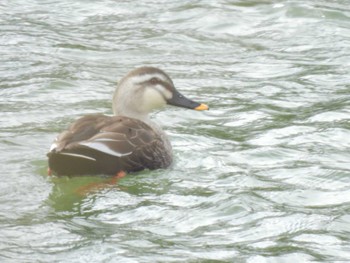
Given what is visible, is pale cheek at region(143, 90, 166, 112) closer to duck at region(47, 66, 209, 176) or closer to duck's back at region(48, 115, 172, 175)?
duck at region(47, 66, 209, 176)

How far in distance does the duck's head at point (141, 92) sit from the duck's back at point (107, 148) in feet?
1.22

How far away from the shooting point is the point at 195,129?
41.5ft

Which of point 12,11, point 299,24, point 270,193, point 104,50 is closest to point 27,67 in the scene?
point 104,50

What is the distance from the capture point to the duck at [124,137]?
10453 millimetres

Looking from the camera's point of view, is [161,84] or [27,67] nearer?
[161,84]

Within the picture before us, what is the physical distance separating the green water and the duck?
169mm

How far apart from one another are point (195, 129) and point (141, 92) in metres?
1.15

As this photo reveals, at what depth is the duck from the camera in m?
10.5

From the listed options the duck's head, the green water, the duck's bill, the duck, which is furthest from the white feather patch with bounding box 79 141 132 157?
the duck's bill

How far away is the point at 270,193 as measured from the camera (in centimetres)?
1052

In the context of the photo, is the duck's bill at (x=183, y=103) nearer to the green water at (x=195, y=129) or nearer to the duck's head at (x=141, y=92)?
the duck's head at (x=141, y=92)

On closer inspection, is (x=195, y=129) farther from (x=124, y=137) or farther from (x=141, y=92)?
(x=124, y=137)

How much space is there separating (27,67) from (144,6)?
11.4ft

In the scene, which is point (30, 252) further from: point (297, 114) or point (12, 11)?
point (12, 11)
